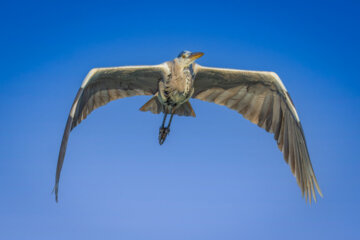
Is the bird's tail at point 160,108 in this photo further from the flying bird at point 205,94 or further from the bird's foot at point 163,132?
the bird's foot at point 163,132

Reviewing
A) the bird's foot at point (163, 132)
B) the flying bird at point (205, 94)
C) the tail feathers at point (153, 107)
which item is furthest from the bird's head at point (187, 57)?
the bird's foot at point (163, 132)

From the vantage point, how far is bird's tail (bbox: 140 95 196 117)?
35.5 ft

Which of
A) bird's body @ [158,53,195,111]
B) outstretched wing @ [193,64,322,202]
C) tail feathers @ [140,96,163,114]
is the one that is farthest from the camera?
tail feathers @ [140,96,163,114]

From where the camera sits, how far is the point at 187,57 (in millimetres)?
9789

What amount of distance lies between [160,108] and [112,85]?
1313 mm

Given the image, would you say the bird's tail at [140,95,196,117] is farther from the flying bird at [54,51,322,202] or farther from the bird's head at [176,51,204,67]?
the bird's head at [176,51,204,67]

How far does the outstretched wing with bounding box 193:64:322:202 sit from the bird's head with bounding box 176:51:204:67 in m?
0.53

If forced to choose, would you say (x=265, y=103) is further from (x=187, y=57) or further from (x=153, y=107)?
(x=153, y=107)

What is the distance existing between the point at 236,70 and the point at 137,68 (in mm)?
2352

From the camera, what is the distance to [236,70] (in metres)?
10.3

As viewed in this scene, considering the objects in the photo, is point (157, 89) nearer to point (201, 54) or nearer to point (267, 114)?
point (201, 54)

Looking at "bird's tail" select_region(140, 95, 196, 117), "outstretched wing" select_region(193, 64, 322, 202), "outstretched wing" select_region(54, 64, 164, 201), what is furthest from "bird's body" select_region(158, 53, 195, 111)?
"bird's tail" select_region(140, 95, 196, 117)

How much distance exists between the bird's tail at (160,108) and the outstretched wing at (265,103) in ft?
1.47

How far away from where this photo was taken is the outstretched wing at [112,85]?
9.78 meters
